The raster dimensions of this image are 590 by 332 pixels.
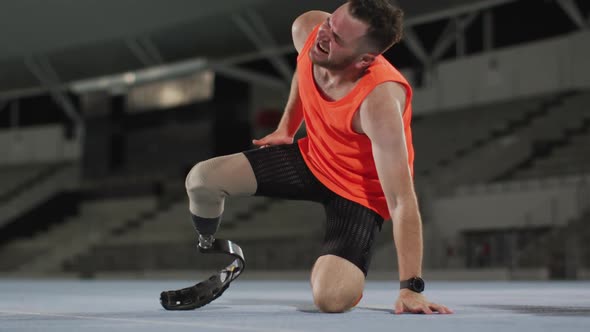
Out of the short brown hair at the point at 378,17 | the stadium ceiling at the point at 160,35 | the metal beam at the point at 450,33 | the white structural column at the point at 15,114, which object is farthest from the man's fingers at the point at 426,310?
the white structural column at the point at 15,114

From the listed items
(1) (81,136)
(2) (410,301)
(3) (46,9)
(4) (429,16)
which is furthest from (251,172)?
(1) (81,136)

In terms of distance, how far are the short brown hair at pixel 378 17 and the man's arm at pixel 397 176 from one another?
288mm

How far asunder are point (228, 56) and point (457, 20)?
20.9 ft

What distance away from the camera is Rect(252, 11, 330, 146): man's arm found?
207 inches

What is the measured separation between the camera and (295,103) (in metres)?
5.46

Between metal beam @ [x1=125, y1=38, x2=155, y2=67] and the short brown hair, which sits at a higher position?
metal beam @ [x1=125, y1=38, x2=155, y2=67]

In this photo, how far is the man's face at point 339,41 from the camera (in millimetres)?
4195

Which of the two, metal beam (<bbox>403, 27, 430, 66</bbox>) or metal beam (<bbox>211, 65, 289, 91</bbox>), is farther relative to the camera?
metal beam (<bbox>211, 65, 289, 91</bbox>)

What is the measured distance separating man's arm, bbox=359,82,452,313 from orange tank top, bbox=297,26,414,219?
0.12 meters

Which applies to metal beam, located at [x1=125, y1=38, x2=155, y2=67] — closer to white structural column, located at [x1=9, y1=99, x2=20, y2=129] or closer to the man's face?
white structural column, located at [x1=9, y1=99, x2=20, y2=129]

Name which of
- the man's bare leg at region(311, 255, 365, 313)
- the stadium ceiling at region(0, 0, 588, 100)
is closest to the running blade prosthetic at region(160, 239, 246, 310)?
the man's bare leg at region(311, 255, 365, 313)

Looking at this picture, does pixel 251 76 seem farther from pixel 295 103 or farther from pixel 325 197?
pixel 325 197

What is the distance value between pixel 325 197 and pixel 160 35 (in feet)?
64.0

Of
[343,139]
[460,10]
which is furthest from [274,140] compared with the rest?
[460,10]
